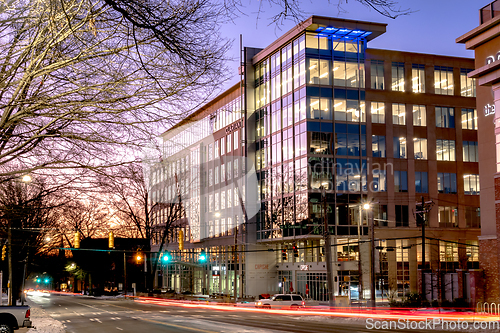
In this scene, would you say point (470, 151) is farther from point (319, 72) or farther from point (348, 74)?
point (319, 72)

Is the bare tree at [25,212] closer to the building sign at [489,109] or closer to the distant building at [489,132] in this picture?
the distant building at [489,132]

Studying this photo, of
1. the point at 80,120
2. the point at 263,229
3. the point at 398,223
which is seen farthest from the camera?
the point at 263,229

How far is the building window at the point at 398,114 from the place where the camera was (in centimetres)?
5709

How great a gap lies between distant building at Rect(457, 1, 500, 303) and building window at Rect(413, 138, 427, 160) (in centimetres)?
1879

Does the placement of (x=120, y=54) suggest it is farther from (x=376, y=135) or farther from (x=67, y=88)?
(x=376, y=135)

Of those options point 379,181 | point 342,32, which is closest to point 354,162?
point 379,181

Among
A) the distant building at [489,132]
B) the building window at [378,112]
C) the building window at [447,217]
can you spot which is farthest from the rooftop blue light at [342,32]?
the building window at [447,217]

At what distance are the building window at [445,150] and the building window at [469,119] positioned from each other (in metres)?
2.93

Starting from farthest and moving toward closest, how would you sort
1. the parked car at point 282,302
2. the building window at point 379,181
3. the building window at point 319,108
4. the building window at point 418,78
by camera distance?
the building window at point 418,78, the building window at point 379,181, the building window at point 319,108, the parked car at point 282,302

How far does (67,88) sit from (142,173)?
2.35 m

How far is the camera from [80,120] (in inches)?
404

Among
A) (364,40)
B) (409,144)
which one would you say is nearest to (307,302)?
(409,144)

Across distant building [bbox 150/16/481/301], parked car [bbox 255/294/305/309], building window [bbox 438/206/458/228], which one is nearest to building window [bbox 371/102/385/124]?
distant building [bbox 150/16/481/301]

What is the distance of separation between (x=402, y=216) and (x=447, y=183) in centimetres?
696
